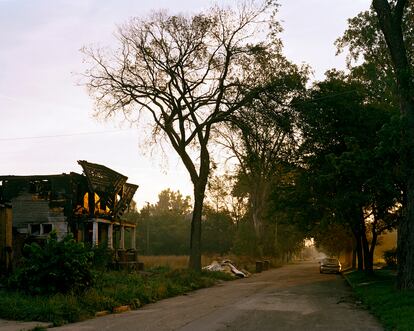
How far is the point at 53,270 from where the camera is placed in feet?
56.9

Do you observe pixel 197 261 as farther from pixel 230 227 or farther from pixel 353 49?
pixel 230 227

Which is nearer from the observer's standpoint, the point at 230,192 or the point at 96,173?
the point at 96,173

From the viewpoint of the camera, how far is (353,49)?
3706cm

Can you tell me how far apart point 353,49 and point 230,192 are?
39.4 meters

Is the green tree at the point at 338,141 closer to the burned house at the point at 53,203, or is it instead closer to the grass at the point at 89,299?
→ the grass at the point at 89,299

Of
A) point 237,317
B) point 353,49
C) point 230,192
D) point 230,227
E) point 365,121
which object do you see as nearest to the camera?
point 237,317

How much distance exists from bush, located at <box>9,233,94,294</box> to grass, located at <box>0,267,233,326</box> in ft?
1.27

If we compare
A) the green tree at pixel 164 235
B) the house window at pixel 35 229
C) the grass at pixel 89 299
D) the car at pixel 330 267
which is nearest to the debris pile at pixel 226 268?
the car at pixel 330 267

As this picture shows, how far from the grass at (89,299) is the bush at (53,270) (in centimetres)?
39

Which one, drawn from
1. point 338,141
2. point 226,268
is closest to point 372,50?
point 338,141

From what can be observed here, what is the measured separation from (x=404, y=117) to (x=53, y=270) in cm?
1344

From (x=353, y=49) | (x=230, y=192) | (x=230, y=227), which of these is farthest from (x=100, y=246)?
(x=230, y=227)

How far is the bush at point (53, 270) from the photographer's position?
17.2 m

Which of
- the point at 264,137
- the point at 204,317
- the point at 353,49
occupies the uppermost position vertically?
the point at 353,49
